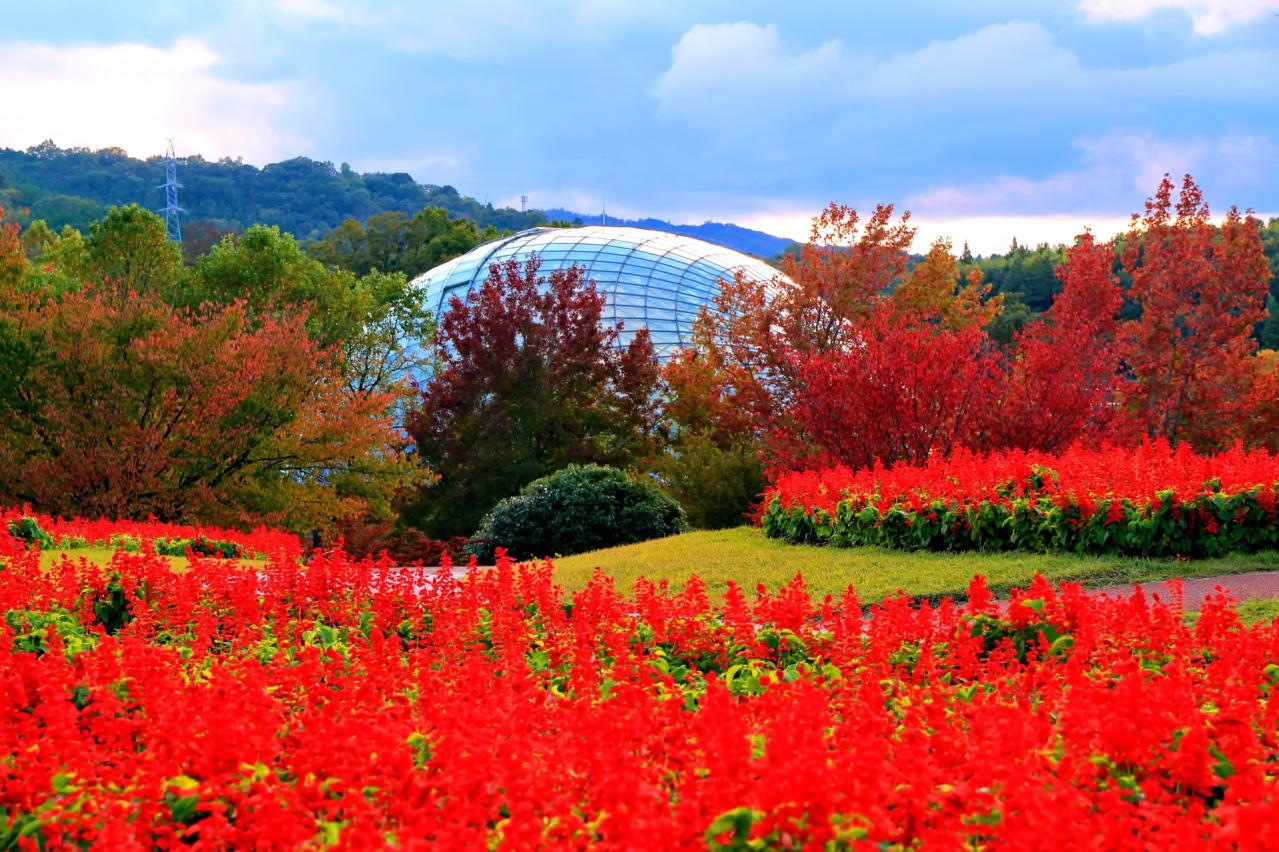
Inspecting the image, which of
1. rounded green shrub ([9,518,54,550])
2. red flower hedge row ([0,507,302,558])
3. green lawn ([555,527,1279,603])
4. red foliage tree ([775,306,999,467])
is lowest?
red flower hedge row ([0,507,302,558])

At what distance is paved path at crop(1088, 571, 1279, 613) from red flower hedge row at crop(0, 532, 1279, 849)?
8.71ft

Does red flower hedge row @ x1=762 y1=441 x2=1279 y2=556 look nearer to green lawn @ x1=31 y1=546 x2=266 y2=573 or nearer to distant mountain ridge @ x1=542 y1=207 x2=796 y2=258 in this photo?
green lawn @ x1=31 y1=546 x2=266 y2=573

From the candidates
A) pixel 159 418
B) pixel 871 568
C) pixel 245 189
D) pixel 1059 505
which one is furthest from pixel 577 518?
→ pixel 245 189

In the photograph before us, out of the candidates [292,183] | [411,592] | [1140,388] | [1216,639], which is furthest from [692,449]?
[292,183]

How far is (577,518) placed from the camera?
660 inches

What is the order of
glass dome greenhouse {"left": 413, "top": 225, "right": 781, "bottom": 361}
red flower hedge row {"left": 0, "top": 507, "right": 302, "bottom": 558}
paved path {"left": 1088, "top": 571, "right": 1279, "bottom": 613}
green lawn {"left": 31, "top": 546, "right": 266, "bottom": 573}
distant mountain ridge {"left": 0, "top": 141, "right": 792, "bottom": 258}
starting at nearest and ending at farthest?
paved path {"left": 1088, "top": 571, "right": 1279, "bottom": 613} → green lawn {"left": 31, "top": 546, "right": 266, "bottom": 573} → red flower hedge row {"left": 0, "top": 507, "right": 302, "bottom": 558} → glass dome greenhouse {"left": 413, "top": 225, "right": 781, "bottom": 361} → distant mountain ridge {"left": 0, "top": 141, "right": 792, "bottom": 258}

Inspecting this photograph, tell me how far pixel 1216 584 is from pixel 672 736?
19.8 feet

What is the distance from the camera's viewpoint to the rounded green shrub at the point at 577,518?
16750mm

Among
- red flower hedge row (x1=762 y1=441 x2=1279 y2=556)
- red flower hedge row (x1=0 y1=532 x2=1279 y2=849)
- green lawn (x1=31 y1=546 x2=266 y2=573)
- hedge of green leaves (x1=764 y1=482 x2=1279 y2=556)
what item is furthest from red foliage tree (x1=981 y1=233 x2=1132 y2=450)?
green lawn (x1=31 y1=546 x2=266 y2=573)

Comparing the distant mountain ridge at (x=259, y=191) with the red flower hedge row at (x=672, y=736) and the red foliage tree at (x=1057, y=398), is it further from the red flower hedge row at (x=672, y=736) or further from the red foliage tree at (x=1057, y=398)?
the red flower hedge row at (x=672, y=736)

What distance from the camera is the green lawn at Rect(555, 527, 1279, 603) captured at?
9.51 metres

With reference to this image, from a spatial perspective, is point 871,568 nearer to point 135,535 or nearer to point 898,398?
point 898,398

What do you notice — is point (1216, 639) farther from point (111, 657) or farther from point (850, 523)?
point (850, 523)

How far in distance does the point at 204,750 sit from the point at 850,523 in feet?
29.6
